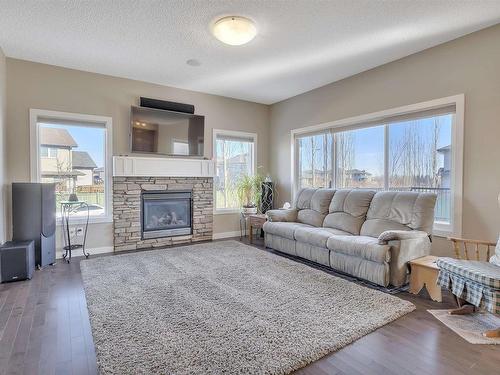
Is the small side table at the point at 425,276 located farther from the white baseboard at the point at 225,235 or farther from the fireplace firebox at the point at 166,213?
the fireplace firebox at the point at 166,213

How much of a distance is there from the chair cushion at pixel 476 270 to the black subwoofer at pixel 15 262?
14.3ft

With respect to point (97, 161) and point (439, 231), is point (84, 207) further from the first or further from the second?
point (439, 231)

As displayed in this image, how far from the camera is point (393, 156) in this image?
411 centimetres

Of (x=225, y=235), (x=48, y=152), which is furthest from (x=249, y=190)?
(x=48, y=152)

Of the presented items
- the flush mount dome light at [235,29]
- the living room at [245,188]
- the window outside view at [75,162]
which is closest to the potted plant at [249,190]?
the living room at [245,188]

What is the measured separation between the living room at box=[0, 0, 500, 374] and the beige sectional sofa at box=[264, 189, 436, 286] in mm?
26

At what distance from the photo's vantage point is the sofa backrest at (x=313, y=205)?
453 centimetres

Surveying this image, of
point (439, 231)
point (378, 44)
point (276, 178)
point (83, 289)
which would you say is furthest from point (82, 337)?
point (276, 178)

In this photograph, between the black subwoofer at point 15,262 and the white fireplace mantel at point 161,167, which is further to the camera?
the white fireplace mantel at point 161,167

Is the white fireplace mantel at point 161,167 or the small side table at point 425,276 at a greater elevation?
the white fireplace mantel at point 161,167

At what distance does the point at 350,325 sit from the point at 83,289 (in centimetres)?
270

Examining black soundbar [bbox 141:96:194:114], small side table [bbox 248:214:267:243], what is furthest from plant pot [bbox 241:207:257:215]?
black soundbar [bbox 141:96:194:114]

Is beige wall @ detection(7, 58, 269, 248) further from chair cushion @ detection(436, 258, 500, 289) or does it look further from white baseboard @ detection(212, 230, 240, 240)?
chair cushion @ detection(436, 258, 500, 289)

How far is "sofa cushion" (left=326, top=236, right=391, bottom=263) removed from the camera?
119 inches
